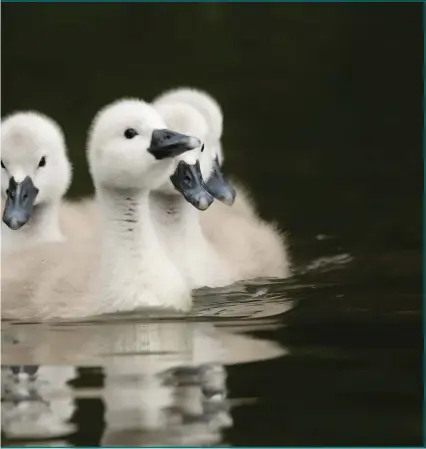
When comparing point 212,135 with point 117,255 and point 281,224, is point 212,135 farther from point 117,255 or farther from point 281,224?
point 117,255

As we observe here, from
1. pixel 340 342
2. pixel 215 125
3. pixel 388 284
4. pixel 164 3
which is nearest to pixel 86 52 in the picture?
pixel 164 3

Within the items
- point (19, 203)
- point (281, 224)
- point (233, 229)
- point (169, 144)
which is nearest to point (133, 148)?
point (169, 144)

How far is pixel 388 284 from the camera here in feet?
28.7

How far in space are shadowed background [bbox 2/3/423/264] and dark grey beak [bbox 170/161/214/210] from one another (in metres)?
1.66

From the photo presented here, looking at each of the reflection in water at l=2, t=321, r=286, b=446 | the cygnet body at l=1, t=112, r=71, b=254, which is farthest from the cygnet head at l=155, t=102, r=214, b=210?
the reflection in water at l=2, t=321, r=286, b=446

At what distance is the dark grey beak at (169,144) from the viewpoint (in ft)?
26.0

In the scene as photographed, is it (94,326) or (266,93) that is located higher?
(266,93)

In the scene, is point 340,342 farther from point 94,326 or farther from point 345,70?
point 345,70

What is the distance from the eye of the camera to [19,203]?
8336mm

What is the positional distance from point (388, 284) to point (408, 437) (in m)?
2.71

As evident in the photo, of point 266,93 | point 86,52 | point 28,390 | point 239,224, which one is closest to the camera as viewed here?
point 28,390

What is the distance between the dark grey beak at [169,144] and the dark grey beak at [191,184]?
1.25ft

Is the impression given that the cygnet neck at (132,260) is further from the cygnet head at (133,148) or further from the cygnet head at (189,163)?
the cygnet head at (189,163)

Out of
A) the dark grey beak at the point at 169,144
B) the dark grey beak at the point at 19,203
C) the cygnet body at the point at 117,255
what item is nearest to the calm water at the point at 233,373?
the cygnet body at the point at 117,255
